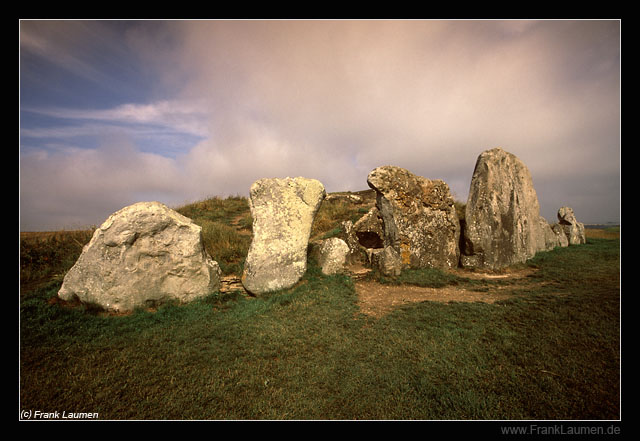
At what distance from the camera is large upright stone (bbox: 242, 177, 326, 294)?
6.50 meters

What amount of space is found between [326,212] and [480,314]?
9245 millimetres

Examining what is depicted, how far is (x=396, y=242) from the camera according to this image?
8250 mm

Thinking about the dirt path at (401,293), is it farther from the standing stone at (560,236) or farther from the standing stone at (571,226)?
the standing stone at (571,226)

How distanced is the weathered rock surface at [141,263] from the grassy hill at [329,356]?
0.32 m

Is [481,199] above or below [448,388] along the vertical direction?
above

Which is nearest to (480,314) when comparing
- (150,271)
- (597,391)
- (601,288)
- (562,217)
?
(597,391)

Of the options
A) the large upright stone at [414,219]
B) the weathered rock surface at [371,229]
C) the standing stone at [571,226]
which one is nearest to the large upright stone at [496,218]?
the large upright stone at [414,219]

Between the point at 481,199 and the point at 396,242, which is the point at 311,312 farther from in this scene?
the point at 481,199

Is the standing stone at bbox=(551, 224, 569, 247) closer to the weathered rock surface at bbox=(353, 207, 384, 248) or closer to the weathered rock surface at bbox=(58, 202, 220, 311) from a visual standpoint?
the weathered rock surface at bbox=(353, 207, 384, 248)

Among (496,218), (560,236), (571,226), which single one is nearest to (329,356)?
(496,218)

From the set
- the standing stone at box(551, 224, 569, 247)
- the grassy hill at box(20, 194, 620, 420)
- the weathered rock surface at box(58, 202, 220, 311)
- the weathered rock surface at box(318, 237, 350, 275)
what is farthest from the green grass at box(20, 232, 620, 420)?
the standing stone at box(551, 224, 569, 247)

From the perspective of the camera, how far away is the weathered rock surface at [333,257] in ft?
24.4

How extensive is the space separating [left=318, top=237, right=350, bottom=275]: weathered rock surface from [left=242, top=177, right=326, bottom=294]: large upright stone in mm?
745

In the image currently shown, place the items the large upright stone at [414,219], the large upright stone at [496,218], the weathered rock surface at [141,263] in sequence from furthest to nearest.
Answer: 1. the large upright stone at [496,218]
2. the large upright stone at [414,219]
3. the weathered rock surface at [141,263]
